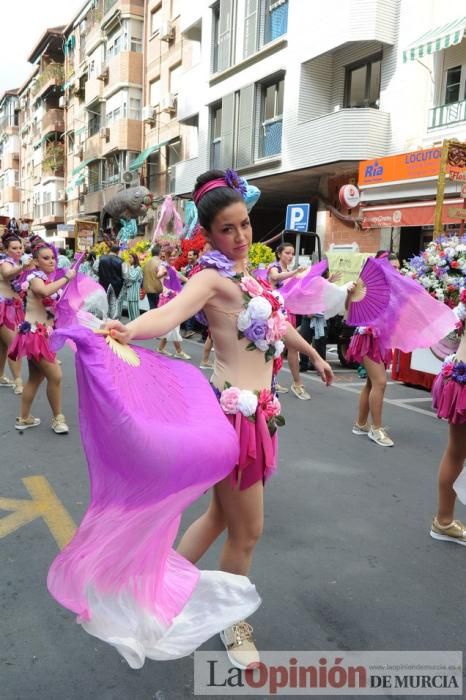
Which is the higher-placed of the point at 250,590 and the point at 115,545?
the point at 115,545

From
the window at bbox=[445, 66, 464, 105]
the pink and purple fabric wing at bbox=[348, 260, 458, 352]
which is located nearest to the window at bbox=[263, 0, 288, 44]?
the window at bbox=[445, 66, 464, 105]

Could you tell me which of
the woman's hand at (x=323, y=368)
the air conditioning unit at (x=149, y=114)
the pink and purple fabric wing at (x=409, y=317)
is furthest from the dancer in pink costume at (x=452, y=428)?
the air conditioning unit at (x=149, y=114)

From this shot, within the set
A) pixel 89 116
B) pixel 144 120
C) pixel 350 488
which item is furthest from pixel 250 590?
pixel 89 116

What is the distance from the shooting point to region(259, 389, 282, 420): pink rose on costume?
7.47 ft

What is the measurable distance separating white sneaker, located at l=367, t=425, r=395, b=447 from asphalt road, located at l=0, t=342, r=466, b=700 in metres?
0.07

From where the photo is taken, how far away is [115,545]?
1868 mm

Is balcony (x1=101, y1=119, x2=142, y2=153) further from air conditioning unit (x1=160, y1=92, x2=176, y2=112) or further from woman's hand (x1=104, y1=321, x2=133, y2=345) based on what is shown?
woman's hand (x1=104, y1=321, x2=133, y2=345)

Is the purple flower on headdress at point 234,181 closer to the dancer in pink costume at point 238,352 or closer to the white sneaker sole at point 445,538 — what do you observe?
the dancer in pink costume at point 238,352

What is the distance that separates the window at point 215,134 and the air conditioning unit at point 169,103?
608cm

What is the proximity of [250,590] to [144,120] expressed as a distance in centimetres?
3061

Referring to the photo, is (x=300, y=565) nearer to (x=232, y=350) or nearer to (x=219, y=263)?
(x=232, y=350)

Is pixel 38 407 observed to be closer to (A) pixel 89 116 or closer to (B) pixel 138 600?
(B) pixel 138 600

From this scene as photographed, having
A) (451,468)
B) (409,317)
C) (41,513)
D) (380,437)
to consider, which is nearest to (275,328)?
(451,468)

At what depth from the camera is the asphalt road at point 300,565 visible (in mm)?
2295
